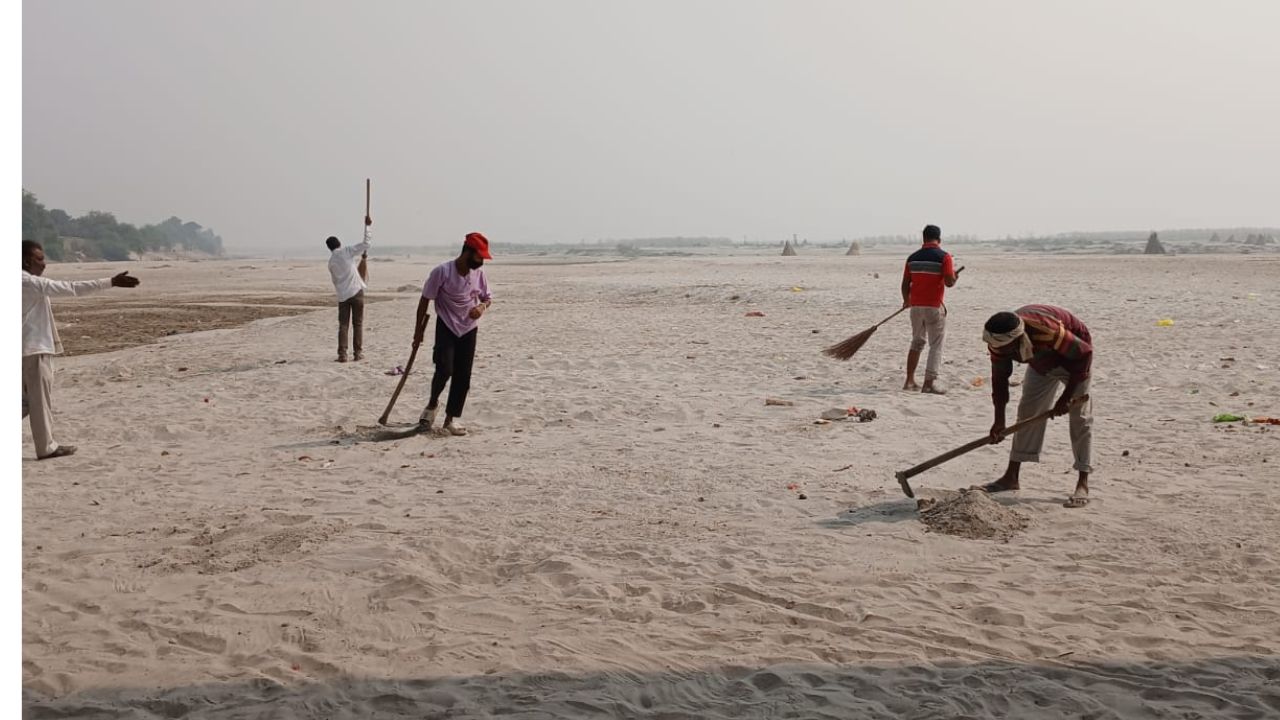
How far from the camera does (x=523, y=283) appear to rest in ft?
107

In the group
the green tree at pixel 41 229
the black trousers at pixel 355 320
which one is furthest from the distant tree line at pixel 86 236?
the black trousers at pixel 355 320

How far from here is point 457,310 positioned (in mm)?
7598

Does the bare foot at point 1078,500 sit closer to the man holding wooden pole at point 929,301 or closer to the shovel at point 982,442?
the shovel at point 982,442

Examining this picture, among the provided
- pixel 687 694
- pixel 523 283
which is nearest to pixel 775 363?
pixel 687 694

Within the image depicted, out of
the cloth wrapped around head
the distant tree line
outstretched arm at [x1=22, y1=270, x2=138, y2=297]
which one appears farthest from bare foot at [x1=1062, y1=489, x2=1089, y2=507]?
the distant tree line

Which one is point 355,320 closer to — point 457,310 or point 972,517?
point 457,310

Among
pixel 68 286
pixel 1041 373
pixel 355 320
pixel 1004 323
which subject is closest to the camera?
pixel 1004 323

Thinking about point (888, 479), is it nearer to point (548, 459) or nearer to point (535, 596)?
point (548, 459)

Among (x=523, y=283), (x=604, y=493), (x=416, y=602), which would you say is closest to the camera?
(x=416, y=602)

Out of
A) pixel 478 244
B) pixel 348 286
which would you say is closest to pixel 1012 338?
pixel 478 244

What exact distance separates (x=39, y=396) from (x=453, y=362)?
9.70 feet

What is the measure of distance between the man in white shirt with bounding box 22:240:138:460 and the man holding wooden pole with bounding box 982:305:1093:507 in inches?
214

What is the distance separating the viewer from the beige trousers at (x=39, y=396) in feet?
22.7

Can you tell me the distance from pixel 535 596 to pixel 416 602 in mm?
541
